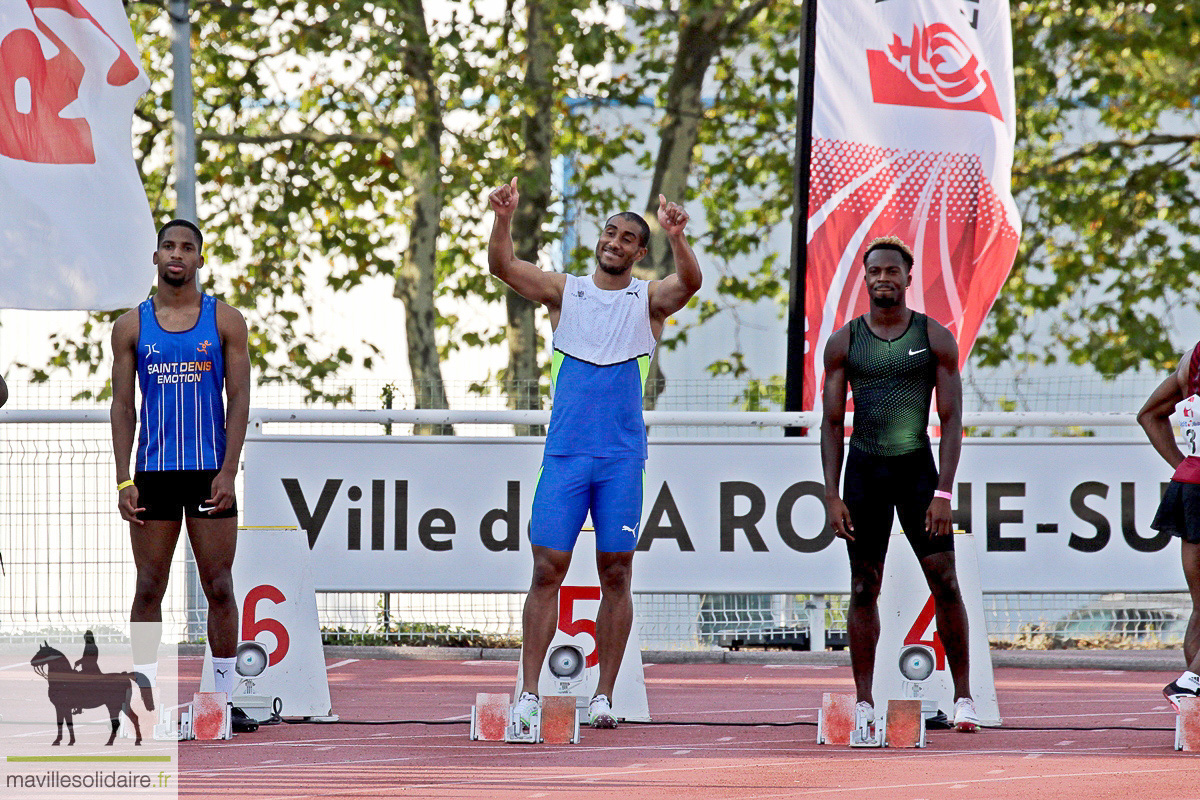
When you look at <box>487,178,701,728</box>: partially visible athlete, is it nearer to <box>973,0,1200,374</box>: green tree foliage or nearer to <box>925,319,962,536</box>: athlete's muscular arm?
<box>925,319,962,536</box>: athlete's muscular arm

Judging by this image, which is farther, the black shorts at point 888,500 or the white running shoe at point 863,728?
the black shorts at point 888,500

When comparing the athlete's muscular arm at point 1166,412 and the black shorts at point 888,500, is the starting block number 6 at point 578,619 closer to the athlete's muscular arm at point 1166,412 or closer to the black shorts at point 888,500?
the black shorts at point 888,500

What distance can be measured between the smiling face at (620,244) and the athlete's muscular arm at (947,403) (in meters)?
1.27

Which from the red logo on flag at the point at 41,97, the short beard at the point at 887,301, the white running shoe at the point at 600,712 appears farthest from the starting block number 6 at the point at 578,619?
the red logo on flag at the point at 41,97

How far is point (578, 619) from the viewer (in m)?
7.63

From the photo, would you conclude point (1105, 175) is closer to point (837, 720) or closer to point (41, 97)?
point (41, 97)

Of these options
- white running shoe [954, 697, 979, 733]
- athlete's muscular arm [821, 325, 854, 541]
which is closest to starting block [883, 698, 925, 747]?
white running shoe [954, 697, 979, 733]

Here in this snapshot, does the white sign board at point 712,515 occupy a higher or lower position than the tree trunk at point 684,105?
lower

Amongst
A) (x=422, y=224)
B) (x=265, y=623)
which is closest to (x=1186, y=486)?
(x=265, y=623)

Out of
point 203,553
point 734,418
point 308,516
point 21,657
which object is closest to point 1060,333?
point 734,418

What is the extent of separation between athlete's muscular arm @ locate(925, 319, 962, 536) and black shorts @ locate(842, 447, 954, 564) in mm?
65

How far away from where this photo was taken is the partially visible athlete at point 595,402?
6.58 meters

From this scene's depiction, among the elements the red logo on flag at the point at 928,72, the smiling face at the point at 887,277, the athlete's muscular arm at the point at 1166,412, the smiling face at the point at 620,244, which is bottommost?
the athlete's muscular arm at the point at 1166,412

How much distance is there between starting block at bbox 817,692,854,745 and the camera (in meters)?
6.59
